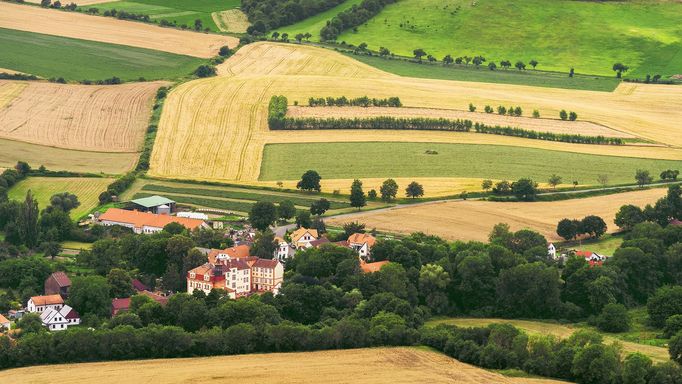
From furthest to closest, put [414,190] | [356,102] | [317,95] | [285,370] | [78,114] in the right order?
[317,95]
[356,102]
[78,114]
[414,190]
[285,370]

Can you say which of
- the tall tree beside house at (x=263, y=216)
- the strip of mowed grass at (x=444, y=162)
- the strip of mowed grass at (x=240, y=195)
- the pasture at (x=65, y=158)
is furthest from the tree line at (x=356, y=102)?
the tall tree beside house at (x=263, y=216)

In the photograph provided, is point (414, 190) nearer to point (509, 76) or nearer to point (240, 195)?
point (240, 195)

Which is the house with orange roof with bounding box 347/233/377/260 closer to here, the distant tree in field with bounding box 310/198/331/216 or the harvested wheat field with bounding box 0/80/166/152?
the distant tree in field with bounding box 310/198/331/216

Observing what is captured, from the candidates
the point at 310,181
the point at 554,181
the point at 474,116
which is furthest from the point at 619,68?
the point at 310,181

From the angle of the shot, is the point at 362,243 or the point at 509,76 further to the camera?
the point at 509,76

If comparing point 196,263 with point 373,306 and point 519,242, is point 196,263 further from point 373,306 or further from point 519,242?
point 519,242

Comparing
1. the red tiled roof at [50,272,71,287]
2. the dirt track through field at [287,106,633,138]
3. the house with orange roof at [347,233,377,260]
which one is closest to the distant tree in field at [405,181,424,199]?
the house with orange roof at [347,233,377,260]

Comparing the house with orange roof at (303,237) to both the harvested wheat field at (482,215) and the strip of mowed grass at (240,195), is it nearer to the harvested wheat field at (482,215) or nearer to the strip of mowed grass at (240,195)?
the harvested wheat field at (482,215)
